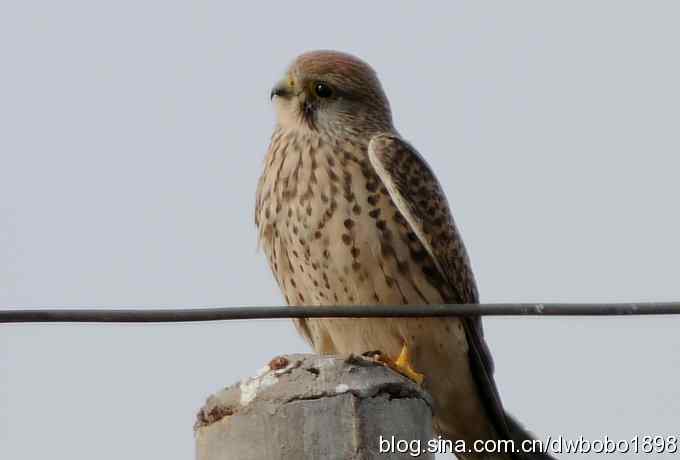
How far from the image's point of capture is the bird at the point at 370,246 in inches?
236

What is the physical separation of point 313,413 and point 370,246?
7.16 ft

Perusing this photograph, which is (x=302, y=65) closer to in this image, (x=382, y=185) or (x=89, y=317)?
(x=382, y=185)

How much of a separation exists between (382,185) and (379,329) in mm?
615

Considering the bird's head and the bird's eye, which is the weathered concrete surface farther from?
the bird's eye

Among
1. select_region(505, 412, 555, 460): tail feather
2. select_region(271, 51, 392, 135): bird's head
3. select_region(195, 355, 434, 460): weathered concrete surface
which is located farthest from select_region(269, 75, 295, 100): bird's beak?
select_region(195, 355, 434, 460): weathered concrete surface

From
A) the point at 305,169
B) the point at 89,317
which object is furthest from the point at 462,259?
the point at 89,317

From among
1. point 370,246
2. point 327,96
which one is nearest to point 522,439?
point 370,246

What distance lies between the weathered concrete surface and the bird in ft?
6.10

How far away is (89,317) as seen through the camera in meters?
3.68

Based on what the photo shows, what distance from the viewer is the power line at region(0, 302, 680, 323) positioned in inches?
142

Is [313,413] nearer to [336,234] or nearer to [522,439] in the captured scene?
[336,234]

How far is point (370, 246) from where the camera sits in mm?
5980

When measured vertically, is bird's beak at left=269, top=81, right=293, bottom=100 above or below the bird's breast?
above

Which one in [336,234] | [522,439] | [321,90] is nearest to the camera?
[336,234]
